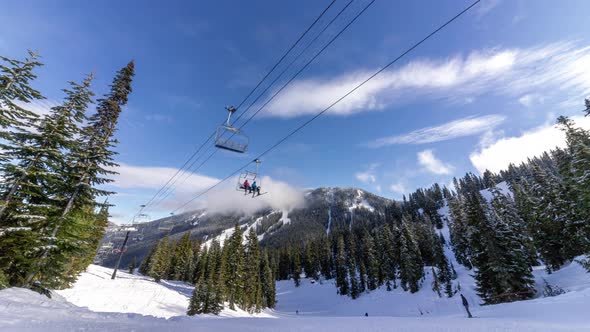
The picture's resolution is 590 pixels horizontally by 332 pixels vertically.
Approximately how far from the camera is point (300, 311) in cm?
7075

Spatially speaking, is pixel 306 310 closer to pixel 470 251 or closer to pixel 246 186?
pixel 470 251

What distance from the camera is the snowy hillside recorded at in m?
8.04

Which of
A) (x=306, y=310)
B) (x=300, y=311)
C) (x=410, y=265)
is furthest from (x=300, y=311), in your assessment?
(x=410, y=265)

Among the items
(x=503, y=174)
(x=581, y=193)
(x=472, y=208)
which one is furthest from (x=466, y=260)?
(x=503, y=174)

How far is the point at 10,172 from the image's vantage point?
1473 cm

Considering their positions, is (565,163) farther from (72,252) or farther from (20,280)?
(20,280)

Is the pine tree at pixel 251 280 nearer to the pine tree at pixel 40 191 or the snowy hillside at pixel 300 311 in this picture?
the snowy hillside at pixel 300 311

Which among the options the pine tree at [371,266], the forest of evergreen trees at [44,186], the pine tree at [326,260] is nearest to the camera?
the forest of evergreen trees at [44,186]

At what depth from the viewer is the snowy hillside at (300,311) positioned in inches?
316

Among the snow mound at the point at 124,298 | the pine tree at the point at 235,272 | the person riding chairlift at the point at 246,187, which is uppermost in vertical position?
the person riding chairlift at the point at 246,187

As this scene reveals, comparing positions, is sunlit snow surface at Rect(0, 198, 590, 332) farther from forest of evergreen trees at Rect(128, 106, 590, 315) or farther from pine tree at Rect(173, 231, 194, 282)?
pine tree at Rect(173, 231, 194, 282)

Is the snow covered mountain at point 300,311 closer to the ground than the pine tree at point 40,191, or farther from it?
closer to the ground

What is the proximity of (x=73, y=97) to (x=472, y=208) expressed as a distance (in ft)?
145

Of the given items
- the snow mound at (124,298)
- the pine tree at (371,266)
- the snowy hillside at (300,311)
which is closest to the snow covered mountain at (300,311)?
the snowy hillside at (300,311)
